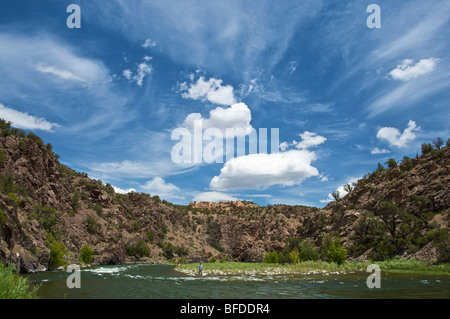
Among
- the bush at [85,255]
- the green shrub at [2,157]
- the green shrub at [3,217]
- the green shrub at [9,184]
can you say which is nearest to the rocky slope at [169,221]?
the green shrub at [9,184]

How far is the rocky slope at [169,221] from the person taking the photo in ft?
157

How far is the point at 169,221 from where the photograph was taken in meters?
139

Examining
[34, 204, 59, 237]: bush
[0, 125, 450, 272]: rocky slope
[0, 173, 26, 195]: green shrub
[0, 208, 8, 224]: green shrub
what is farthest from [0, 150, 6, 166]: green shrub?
[0, 208, 8, 224]: green shrub

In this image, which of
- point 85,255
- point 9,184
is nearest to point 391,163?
point 85,255

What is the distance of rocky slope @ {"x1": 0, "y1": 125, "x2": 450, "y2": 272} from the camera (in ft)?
157

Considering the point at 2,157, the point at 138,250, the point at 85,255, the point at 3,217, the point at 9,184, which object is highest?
the point at 2,157

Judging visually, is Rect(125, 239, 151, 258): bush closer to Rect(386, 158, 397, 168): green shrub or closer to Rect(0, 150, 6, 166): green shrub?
Rect(0, 150, 6, 166): green shrub

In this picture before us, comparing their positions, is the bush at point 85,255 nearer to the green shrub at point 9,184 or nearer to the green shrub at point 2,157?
the green shrub at point 9,184

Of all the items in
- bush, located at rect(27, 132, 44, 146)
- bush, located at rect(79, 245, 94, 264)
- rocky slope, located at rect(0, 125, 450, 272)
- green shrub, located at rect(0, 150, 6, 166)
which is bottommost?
bush, located at rect(79, 245, 94, 264)

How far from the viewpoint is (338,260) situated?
2041 inches

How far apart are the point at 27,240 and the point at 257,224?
107439mm

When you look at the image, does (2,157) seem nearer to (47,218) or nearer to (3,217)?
(47,218)

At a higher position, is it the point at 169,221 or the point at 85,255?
the point at 169,221
